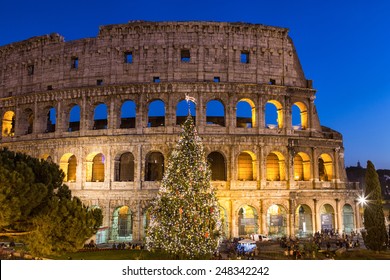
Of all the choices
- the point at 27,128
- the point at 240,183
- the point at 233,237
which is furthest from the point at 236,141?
the point at 27,128

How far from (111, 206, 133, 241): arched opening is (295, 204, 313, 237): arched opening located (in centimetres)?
1288

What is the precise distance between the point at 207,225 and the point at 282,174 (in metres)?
13.0

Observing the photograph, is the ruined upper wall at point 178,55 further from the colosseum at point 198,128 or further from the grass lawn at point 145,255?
the grass lawn at point 145,255

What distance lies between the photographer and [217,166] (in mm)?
31266

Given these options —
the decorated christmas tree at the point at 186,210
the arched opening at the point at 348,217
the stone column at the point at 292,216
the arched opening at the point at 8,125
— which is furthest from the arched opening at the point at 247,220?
the arched opening at the point at 8,125

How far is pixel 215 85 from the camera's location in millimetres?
30156

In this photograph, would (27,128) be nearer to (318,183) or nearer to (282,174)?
(282,174)

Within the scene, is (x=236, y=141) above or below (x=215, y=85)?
below

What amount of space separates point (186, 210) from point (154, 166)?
1233 cm

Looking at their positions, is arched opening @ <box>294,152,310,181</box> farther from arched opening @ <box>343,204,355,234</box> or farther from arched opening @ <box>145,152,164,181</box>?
arched opening @ <box>145,152,164,181</box>

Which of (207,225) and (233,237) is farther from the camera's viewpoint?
(233,237)

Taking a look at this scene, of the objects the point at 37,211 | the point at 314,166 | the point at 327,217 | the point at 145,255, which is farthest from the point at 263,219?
the point at 37,211

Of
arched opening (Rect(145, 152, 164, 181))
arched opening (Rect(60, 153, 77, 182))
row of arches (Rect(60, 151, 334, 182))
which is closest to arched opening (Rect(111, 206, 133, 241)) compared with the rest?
row of arches (Rect(60, 151, 334, 182))
